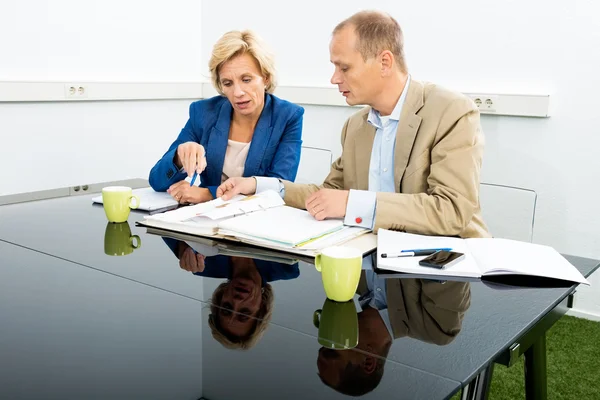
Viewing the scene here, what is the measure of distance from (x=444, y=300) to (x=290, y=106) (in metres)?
1.34

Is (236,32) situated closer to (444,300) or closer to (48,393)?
(444,300)

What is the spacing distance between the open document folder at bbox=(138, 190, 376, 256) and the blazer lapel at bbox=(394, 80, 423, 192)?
32cm

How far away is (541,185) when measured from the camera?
290 centimetres

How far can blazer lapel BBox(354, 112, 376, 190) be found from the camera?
6.13 feet

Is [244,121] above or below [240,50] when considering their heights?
below

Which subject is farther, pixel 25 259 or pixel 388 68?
pixel 388 68

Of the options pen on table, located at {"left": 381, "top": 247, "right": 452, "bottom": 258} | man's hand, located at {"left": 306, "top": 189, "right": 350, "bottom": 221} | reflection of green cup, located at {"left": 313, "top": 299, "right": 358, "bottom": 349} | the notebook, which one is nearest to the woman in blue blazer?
the notebook

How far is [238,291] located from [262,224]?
39cm

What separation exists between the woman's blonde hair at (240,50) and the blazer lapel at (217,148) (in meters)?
0.15

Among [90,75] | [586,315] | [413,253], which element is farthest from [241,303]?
[90,75]

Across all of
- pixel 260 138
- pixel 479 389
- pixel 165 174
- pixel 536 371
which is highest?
pixel 260 138

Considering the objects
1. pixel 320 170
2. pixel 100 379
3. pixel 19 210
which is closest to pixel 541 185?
pixel 320 170

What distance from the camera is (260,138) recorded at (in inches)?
85.9

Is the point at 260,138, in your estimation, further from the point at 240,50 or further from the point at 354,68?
the point at 354,68
